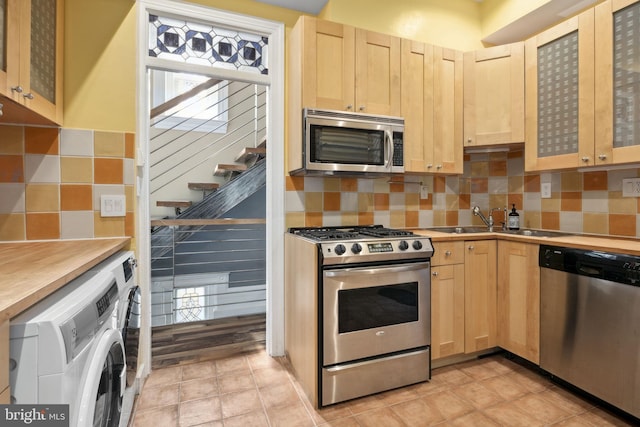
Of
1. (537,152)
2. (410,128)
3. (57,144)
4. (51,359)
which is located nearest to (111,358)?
(51,359)

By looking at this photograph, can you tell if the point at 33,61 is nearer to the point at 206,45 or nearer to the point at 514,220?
the point at 206,45

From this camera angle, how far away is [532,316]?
2.12 metres

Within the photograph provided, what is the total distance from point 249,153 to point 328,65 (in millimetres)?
1639

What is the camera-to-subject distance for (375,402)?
188 cm

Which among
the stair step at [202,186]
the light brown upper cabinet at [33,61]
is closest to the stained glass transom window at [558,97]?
Answer: the light brown upper cabinet at [33,61]

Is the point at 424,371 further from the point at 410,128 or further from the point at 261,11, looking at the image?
the point at 261,11

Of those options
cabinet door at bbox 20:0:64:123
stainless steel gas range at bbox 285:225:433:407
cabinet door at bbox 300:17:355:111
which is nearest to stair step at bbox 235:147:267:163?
cabinet door at bbox 300:17:355:111

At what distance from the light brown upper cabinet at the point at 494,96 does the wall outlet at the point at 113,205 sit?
8.16 feet

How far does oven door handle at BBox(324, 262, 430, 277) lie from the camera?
183 cm

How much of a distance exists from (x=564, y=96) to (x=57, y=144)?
3.17 metres

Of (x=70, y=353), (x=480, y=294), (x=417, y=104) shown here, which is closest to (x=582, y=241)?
(x=480, y=294)

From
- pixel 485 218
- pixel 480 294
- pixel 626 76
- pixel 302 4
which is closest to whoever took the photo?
pixel 626 76

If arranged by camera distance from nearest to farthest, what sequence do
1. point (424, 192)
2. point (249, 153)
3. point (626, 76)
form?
1. point (626, 76)
2. point (424, 192)
3. point (249, 153)

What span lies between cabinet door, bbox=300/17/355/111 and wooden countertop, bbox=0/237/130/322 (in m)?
1.48
